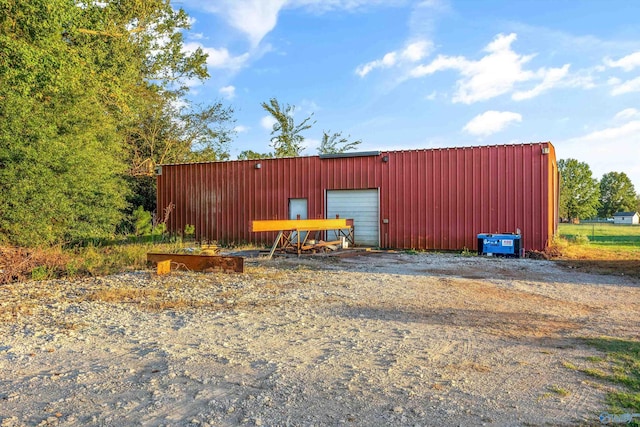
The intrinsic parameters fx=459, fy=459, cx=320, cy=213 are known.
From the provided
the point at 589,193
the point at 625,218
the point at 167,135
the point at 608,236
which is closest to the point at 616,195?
the point at 625,218

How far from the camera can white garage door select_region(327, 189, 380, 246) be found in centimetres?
1723

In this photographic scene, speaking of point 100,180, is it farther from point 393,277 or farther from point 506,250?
point 506,250

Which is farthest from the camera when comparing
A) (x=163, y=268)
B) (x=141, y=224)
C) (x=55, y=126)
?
(x=141, y=224)

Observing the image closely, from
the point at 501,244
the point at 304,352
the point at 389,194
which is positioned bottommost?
the point at 304,352

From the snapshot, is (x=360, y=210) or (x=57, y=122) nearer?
(x=57, y=122)

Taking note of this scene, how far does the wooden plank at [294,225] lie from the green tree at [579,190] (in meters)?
73.6

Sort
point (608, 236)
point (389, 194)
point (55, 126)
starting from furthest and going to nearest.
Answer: point (608, 236)
point (389, 194)
point (55, 126)

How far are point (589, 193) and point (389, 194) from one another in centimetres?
7724

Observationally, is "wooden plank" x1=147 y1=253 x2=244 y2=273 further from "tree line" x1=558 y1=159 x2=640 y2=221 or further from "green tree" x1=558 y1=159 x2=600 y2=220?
"green tree" x1=558 y1=159 x2=600 y2=220

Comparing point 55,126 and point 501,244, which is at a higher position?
point 55,126

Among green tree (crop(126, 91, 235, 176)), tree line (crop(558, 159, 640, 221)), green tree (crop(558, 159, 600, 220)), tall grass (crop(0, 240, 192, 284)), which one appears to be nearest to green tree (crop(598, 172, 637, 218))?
tree line (crop(558, 159, 640, 221))

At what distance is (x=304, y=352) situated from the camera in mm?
4309

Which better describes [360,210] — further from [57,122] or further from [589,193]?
[589,193]

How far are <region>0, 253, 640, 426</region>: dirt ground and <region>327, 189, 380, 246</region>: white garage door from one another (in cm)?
887
